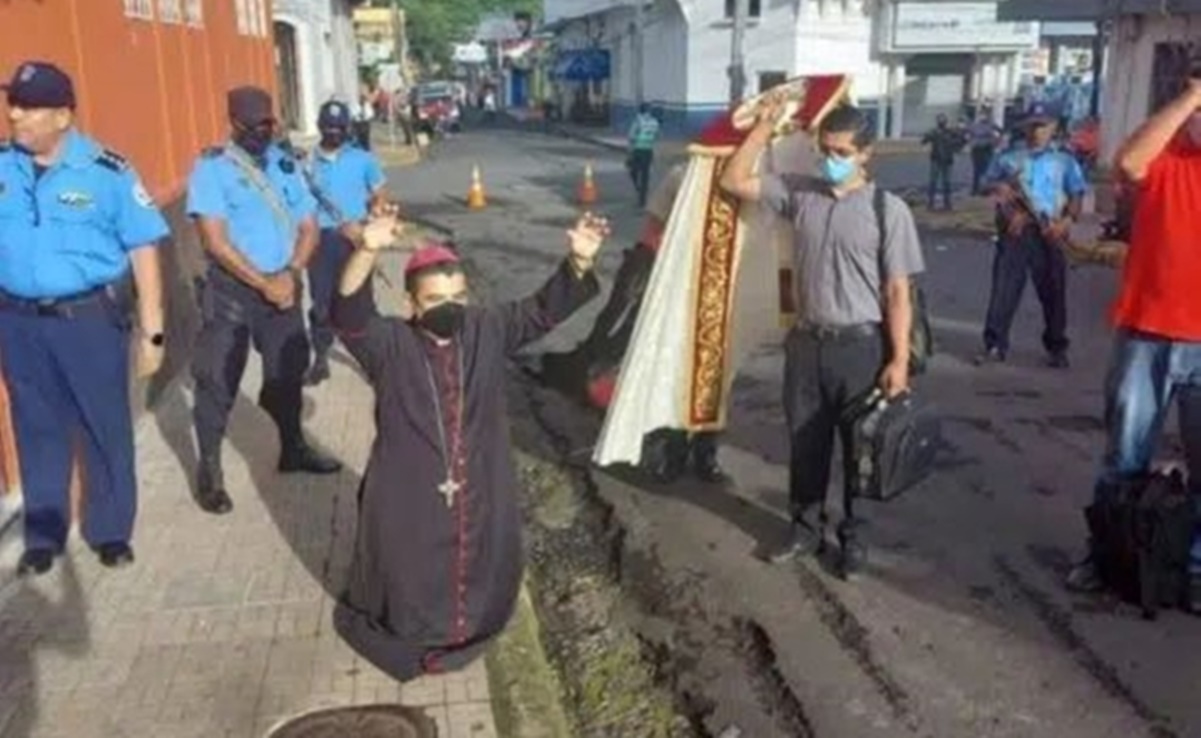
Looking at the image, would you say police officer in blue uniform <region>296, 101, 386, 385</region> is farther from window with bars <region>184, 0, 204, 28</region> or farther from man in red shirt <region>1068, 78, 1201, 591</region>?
man in red shirt <region>1068, 78, 1201, 591</region>

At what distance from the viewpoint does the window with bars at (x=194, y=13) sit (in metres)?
10.5

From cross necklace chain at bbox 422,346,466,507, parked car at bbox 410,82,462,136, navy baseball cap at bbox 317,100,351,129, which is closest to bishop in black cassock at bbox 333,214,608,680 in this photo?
cross necklace chain at bbox 422,346,466,507

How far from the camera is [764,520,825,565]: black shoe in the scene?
5.48 meters

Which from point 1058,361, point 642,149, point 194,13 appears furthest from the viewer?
point 642,149

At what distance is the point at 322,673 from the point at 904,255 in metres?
2.66

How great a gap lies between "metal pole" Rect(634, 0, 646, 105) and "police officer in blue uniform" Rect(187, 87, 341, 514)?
38411mm

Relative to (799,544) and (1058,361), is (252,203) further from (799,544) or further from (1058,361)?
(1058,361)

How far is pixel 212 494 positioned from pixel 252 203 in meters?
1.37

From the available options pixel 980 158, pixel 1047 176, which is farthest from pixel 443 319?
pixel 980 158

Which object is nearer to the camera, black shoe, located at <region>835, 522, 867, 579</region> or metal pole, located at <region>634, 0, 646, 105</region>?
black shoe, located at <region>835, 522, 867, 579</region>

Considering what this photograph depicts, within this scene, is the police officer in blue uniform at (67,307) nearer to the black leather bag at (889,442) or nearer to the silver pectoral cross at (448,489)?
the silver pectoral cross at (448,489)

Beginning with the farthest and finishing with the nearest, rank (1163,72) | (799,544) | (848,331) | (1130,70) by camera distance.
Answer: (1130,70) → (1163,72) → (799,544) → (848,331)

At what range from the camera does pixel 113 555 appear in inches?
205

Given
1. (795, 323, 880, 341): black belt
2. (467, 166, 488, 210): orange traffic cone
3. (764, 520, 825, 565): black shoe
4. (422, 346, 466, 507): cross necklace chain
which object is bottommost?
(467, 166, 488, 210): orange traffic cone
